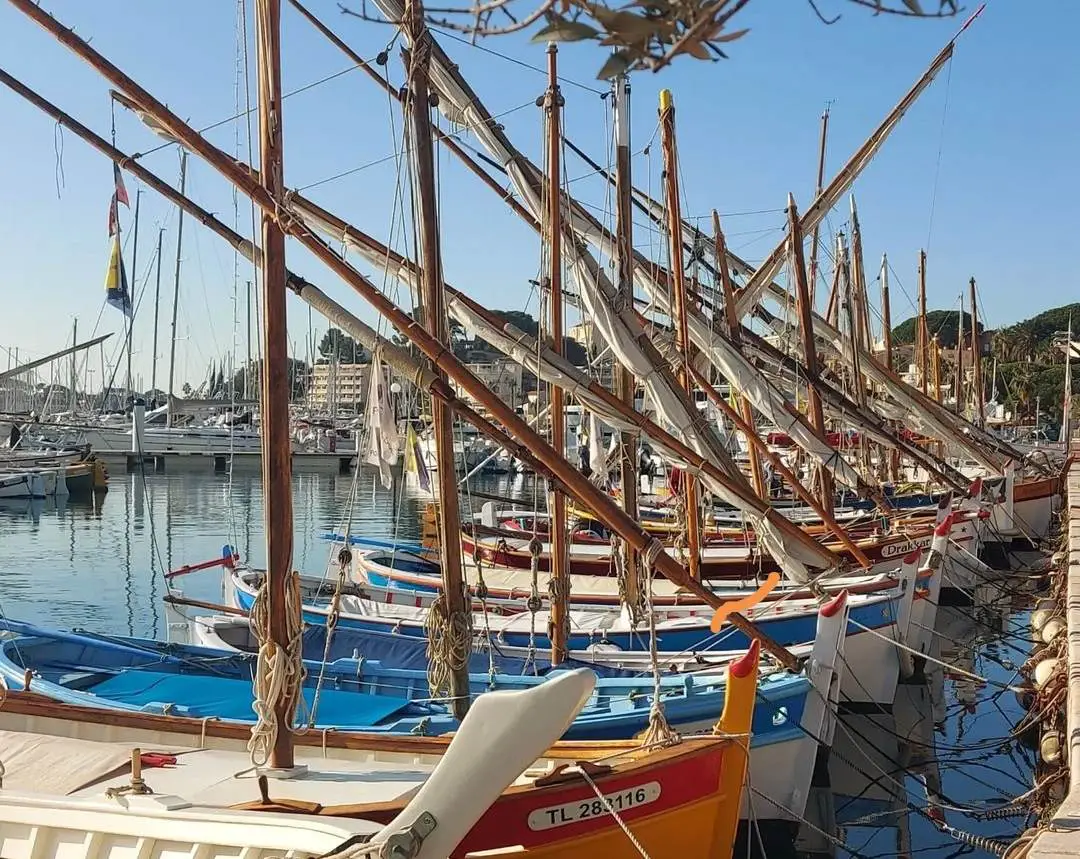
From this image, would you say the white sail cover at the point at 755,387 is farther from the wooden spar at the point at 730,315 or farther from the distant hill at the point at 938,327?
the distant hill at the point at 938,327

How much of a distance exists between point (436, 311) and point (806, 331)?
12.3m

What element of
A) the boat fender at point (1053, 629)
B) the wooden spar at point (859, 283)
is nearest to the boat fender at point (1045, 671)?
the boat fender at point (1053, 629)

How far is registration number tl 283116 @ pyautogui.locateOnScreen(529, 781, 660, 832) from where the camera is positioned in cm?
745

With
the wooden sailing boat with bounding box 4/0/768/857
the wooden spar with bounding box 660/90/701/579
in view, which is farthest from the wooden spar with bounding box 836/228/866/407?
the wooden sailing boat with bounding box 4/0/768/857

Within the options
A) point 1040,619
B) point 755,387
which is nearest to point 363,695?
point 755,387

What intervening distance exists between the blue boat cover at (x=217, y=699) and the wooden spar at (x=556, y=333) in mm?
3183

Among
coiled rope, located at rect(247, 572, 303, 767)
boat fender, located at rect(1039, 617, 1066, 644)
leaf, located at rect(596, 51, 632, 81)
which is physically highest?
leaf, located at rect(596, 51, 632, 81)

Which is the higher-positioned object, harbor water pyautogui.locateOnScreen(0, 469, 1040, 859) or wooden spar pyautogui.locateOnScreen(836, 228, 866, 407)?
wooden spar pyautogui.locateOnScreen(836, 228, 866, 407)

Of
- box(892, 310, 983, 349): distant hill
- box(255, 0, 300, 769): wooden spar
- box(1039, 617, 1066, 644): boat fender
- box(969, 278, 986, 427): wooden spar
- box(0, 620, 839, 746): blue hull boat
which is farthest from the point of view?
box(892, 310, 983, 349): distant hill

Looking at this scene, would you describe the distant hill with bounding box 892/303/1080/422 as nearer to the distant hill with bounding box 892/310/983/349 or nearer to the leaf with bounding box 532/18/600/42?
the distant hill with bounding box 892/310/983/349

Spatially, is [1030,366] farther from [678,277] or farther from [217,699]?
[217,699]

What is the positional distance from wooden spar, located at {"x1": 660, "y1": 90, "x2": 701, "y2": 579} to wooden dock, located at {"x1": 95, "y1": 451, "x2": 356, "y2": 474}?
5887 cm

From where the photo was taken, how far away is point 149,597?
1143 inches

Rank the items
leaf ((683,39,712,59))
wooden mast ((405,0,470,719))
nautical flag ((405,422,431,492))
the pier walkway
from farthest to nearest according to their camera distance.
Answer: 1. nautical flag ((405,422,431,492))
2. wooden mast ((405,0,470,719))
3. the pier walkway
4. leaf ((683,39,712,59))
